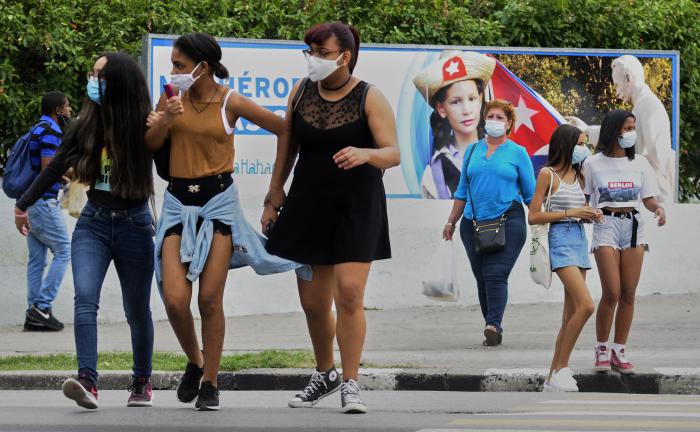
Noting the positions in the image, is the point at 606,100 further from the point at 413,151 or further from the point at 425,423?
the point at 425,423

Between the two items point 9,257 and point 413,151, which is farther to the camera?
point 413,151

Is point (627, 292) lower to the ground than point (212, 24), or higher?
lower

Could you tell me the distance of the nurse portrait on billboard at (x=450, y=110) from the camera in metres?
13.5

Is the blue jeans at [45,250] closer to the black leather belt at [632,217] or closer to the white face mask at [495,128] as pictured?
the white face mask at [495,128]

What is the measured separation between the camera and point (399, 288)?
13.0 m

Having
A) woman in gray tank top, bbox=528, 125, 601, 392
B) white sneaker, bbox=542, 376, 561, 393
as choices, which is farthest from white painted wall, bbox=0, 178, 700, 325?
white sneaker, bbox=542, 376, 561, 393

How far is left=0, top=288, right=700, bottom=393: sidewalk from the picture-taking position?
888 cm

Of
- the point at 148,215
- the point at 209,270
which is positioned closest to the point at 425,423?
the point at 209,270

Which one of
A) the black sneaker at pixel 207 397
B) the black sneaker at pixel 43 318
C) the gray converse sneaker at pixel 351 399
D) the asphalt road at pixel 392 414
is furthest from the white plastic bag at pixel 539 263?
the black sneaker at pixel 43 318

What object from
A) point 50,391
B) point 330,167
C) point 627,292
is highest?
point 330,167

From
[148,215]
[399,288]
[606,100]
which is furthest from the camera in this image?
[606,100]

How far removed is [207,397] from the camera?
A: 7.03 m

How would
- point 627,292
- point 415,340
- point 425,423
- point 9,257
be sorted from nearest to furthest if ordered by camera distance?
point 425,423
point 627,292
point 415,340
point 9,257

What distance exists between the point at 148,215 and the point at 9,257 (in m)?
5.34
